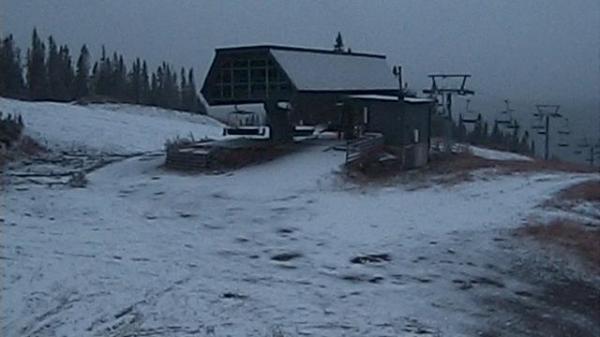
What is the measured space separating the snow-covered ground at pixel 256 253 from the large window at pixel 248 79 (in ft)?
15.2

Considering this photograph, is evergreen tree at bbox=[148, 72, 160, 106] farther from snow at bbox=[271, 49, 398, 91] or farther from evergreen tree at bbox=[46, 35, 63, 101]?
snow at bbox=[271, 49, 398, 91]

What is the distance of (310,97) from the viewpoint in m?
27.7

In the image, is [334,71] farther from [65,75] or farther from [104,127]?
[65,75]

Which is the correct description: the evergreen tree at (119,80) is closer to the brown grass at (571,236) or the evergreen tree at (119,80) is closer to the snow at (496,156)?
the snow at (496,156)

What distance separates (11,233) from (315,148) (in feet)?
42.2

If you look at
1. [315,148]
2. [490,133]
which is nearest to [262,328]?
[315,148]

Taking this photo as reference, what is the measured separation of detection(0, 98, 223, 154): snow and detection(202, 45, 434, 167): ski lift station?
474cm

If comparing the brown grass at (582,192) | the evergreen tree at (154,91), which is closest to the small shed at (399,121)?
the brown grass at (582,192)

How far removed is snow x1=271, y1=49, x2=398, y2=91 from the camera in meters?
27.1

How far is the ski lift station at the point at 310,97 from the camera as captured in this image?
2669cm

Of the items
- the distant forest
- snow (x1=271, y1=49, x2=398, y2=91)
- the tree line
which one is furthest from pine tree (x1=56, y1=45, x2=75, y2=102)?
snow (x1=271, y1=49, x2=398, y2=91)

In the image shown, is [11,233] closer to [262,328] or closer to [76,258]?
[76,258]

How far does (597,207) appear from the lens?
62.3 feet

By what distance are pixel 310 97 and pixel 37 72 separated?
1665 inches
